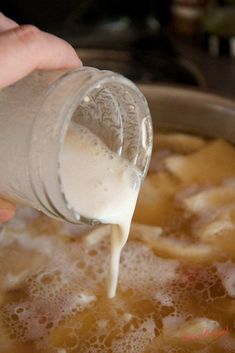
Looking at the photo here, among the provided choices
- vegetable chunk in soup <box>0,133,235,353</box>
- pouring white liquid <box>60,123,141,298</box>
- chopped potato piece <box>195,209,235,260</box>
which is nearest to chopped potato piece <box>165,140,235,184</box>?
vegetable chunk in soup <box>0,133,235,353</box>

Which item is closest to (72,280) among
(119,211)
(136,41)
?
(119,211)

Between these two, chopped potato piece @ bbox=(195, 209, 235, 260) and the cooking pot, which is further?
the cooking pot

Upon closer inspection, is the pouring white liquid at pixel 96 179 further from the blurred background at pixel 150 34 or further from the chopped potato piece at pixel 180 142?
the blurred background at pixel 150 34

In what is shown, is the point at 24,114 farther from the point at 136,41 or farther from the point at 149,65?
the point at 136,41

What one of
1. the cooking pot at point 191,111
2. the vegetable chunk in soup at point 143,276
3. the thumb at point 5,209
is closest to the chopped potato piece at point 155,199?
the vegetable chunk in soup at point 143,276

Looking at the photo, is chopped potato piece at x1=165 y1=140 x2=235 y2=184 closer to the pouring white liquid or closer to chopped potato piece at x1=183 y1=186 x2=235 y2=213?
chopped potato piece at x1=183 y1=186 x2=235 y2=213

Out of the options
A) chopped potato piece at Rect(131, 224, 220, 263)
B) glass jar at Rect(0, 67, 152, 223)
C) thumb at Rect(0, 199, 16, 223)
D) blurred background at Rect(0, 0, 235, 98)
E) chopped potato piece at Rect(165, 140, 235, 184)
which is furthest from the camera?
blurred background at Rect(0, 0, 235, 98)

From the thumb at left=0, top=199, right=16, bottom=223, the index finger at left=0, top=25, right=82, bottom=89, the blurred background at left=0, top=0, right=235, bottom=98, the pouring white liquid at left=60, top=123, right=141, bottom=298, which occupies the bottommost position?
the blurred background at left=0, top=0, right=235, bottom=98
